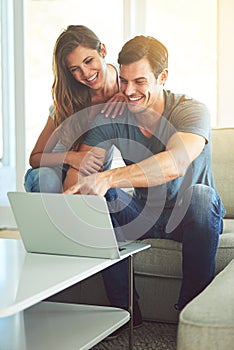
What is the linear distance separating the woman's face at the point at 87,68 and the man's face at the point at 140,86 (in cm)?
11

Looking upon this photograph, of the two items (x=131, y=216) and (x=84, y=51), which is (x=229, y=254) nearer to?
(x=131, y=216)

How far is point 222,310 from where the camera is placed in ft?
5.06

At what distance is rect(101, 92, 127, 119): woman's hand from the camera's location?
2.71 metres

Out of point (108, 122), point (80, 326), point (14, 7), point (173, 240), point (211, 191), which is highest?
point (14, 7)

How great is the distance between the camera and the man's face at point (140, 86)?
8.72ft

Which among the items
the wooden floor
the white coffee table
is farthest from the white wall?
the white coffee table

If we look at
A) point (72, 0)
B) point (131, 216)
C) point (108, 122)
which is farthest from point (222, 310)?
point (72, 0)

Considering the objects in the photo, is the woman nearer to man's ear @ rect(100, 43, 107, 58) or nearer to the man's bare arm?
man's ear @ rect(100, 43, 107, 58)

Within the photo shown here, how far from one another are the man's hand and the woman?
0.04 m

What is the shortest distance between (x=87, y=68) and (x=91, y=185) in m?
0.48

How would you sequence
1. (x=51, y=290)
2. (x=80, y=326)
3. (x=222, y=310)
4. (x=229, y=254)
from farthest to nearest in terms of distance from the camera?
(x=229, y=254) → (x=80, y=326) → (x=51, y=290) → (x=222, y=310)

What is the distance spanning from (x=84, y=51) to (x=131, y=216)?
70cm

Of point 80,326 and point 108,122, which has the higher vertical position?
point 108,122

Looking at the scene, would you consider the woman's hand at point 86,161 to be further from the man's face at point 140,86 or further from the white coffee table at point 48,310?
the white coffee table at point 48,310
